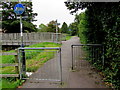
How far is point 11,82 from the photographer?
162 inches

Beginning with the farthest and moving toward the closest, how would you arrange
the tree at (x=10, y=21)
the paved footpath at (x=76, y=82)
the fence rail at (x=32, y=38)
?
1. the tree at (x=10, y=21)
2. the fence rail at (x=32, y=38)
3. the paved footpath at (x=76, y=82)

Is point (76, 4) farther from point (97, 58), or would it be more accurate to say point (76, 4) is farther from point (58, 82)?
point (58, 82)

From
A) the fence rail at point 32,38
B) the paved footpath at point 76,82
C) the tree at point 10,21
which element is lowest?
the paved footpath at point 76,82

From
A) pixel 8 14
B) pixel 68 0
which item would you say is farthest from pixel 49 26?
pixel 68 0

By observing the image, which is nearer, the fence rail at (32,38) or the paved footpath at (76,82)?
the paved footpath at (76,82)

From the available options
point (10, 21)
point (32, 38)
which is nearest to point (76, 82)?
point (32, 38)

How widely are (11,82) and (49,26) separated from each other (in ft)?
113

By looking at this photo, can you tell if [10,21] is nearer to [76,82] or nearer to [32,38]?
[32,38]

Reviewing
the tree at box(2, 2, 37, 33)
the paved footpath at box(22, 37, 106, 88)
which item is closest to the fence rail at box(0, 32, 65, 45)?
the tree at box(2, 2, 37, 33)

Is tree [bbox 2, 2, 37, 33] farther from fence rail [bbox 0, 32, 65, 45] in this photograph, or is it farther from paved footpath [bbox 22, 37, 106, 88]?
paved footpath [bbox 22, 37, 106, 88]

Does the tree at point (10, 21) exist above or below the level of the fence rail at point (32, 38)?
above

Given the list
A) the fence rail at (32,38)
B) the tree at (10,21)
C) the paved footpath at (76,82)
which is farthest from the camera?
the tree at (10,21)

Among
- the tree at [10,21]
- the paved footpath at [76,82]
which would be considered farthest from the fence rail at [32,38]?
the paved footpath at [76,82]

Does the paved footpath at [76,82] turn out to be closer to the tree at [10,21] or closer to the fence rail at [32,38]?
the fence rail at [32,38]
